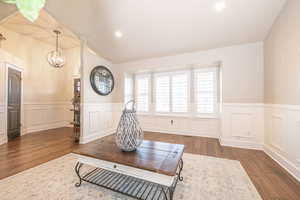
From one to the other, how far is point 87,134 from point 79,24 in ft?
9.10

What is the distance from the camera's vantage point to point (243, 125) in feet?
9.93

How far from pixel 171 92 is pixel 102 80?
230 cm

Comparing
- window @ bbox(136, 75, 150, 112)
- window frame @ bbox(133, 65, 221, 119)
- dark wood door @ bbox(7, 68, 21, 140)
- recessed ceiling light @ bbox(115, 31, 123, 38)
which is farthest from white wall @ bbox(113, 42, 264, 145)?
dark wood door @ bbox(7, 68, 21, 140)

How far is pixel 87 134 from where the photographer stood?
343cm

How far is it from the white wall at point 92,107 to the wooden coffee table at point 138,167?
1.80 meters

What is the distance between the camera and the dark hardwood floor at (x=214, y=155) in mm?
1622

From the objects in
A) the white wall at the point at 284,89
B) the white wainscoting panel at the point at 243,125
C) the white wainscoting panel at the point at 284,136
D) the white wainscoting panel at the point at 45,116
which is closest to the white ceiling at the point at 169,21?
the white wall at the point at 284,89

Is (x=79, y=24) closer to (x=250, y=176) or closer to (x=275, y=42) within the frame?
(x=275, y=42)

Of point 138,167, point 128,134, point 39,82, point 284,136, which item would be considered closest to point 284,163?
point 284,136

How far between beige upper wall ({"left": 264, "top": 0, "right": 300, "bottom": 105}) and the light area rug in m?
1.47

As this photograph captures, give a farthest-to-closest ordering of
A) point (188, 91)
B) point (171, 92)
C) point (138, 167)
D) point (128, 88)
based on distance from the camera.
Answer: point (128, 88) → point (171, 92) → point (188, 91) → point (138, 167)

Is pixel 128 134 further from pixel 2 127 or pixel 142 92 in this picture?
pixel 2 127

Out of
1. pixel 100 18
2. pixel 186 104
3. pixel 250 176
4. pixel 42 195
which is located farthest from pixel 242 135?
pixel 100 18

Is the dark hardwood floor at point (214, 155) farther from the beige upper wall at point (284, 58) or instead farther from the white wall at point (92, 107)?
the beige upper wall at point (284, 58)
